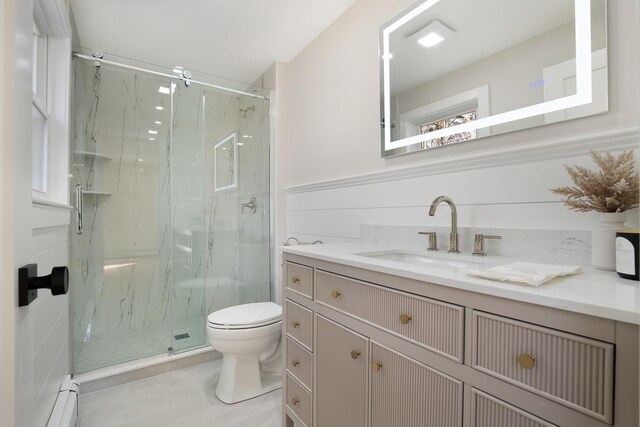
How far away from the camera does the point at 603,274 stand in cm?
82

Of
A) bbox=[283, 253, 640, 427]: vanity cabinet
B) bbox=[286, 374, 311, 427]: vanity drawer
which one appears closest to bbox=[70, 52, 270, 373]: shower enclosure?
bbox=[286, 374, 311, 427]: vanity drawer

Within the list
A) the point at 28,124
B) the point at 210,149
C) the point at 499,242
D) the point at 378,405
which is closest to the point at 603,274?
the point at 499,242

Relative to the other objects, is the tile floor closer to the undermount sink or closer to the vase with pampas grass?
the undermount sink

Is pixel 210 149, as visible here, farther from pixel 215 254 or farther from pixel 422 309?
pixel 422 309

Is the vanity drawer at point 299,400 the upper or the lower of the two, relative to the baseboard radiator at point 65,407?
upper

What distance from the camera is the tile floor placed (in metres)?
1.64

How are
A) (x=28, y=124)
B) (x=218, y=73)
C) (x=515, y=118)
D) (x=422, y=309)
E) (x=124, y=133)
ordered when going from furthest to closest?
(x=218, y=73) → (x=124, y=133) → (x=515, y=118) → (x=422, y=309) → (x=28, y=124)

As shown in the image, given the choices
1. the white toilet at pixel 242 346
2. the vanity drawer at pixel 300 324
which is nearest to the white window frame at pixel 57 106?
the white toilet at pixel 242 346

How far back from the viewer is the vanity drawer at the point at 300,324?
133cm

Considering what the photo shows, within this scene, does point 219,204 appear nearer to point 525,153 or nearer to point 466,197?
point 466,197

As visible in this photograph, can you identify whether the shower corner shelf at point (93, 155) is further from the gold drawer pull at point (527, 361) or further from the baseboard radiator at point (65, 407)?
the gold drawer pull at point (527, 361)

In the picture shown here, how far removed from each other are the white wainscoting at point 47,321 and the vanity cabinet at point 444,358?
36.8 inches

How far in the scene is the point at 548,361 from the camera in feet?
2.03

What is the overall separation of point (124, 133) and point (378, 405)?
2.65 m
